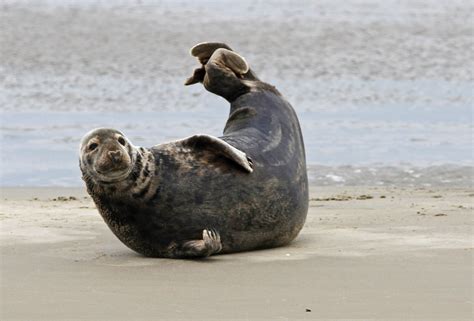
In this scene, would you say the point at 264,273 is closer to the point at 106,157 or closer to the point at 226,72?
the point at 106,157

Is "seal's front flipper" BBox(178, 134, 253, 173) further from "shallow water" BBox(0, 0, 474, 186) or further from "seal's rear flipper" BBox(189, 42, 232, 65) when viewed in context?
"shallow water" BBox(0, 0, 474, 186)

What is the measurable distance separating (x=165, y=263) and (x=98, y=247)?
74 centimetres

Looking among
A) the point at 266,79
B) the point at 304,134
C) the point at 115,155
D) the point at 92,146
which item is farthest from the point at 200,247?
the point at 266,79

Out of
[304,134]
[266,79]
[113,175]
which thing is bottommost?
[304,134]

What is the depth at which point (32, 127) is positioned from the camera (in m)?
13.9

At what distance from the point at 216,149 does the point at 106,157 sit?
705 mm

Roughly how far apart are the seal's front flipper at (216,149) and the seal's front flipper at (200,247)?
41cm

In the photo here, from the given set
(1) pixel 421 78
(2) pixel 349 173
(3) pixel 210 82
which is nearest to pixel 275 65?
(1) pixel 421 78

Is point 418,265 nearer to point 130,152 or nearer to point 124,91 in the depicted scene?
point 130,152

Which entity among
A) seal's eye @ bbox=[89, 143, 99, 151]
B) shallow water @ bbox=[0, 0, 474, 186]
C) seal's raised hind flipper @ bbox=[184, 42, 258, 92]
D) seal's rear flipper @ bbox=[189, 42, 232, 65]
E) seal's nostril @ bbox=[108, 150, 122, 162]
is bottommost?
shallow water @ bbox=[0, 0, 474, 186]

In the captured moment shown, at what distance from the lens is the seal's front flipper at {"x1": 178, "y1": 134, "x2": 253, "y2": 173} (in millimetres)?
6648

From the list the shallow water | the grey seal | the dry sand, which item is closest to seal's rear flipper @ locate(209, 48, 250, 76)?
the grey seal

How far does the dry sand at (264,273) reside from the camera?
5.16 metres

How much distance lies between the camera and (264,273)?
19.8 feet
